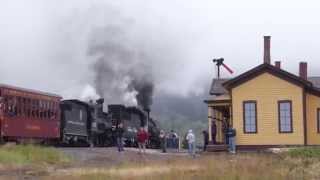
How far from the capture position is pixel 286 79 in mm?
39750

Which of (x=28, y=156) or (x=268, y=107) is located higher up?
(x=268, y=107)

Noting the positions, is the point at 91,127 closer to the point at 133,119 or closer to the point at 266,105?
the point at 133,119

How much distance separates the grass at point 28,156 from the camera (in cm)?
2712

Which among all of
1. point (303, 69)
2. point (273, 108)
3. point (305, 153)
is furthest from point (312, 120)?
point (305, 153)

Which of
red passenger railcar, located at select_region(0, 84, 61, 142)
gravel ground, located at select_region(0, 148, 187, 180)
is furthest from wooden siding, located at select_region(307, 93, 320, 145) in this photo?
red passenger railcar, located at select_region(0, 84, 61, 142)

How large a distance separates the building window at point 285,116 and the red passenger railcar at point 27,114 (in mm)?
12626

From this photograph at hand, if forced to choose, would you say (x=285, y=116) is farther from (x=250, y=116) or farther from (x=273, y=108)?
(x=250, y=116)

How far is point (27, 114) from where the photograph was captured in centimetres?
3838

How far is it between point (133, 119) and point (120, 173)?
32370mm

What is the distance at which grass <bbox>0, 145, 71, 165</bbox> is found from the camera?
27.1m

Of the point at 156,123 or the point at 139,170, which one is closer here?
the point at 139,170

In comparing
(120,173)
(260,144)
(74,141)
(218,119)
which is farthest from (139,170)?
(74,141)

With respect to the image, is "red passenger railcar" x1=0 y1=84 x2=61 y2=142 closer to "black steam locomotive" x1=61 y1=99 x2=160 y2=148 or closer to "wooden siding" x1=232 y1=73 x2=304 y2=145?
"black steam locomotive" x1=61 y1=99 x2=160 y2=148

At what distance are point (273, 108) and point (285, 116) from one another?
0.75 metres
